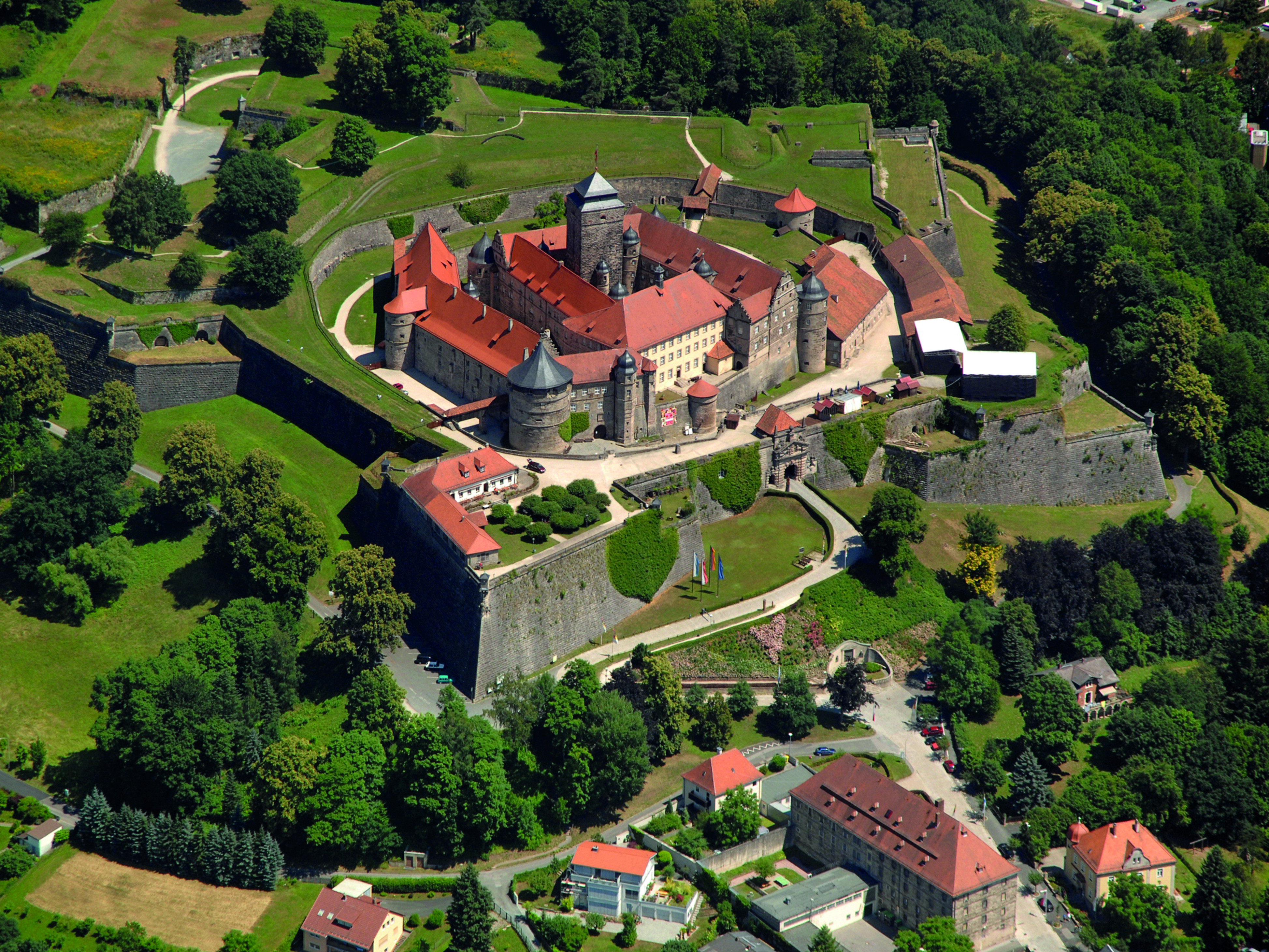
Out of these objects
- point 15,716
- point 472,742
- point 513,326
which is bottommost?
point 15,716

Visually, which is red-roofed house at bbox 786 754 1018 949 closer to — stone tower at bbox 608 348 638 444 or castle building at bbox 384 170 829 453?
stone tower at bbox 608 348 638 444

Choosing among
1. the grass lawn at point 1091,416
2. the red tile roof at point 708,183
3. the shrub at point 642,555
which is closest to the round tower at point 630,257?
the red tile roof at point 708,183

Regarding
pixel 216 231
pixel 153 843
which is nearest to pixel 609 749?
pixel 153 843

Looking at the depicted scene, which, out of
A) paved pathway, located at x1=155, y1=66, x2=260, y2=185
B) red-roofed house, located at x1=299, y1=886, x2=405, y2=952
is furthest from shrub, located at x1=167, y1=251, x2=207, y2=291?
red-roofed house, located at x1=299, y1=886, x2=405, y2=952

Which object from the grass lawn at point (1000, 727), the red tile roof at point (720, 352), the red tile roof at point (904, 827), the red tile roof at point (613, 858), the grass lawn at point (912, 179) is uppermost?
the grass lawn at point (912, 179)

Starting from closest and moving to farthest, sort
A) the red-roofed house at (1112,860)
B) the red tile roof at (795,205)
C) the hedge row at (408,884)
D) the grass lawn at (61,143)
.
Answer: the hedge row at (408,884), the red-roofed house at (1112,860), the grass lawn at (61,143), the red tile roof at (795,205)

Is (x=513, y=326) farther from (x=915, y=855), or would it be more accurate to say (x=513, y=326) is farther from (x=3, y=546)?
(x=915, y=855)

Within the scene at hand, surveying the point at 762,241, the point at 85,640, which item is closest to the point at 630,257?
the point at 762,241

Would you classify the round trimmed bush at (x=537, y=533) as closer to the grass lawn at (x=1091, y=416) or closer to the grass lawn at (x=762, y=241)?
the grass lawn at (x=762, y=241)
